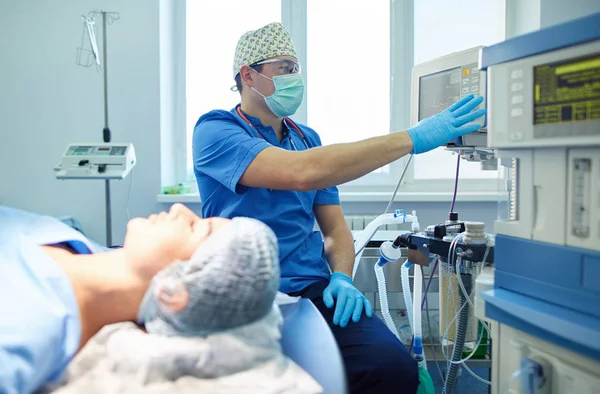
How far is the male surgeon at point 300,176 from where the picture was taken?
1.23 metres

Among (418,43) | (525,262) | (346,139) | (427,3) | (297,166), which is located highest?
(427,3)

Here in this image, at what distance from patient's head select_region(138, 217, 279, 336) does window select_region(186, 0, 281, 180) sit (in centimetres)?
219

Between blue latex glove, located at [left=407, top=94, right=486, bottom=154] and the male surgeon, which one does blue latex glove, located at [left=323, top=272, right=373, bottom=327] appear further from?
blue latex glove, located at [left=407, top=94, right=486, bottom=154]

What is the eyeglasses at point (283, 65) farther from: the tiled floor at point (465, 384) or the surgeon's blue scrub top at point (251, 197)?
the tiled floor at point (465, 384)

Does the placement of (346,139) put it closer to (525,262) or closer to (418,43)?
(418,43)

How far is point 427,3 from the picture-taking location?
287 cm

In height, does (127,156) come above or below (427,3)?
below

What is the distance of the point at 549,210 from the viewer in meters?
0.82

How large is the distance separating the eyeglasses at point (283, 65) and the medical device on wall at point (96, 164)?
0.90 meters

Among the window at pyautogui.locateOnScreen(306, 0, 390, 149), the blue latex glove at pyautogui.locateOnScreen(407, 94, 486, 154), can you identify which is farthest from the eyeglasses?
the window at pyautogui.locateOnScreen(306, 0, 390, 149)

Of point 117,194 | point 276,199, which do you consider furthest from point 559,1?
point 117,194

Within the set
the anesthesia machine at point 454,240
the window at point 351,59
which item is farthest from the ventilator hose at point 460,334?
the window at point 351,59

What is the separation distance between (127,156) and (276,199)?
1.01m

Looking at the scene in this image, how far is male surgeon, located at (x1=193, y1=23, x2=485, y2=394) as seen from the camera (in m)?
1.23
